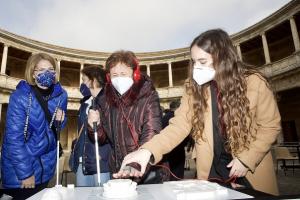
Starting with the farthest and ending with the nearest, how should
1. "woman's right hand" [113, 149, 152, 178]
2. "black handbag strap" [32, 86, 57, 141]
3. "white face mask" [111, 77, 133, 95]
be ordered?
1. "black handbag strap" [32, 86, 57, 141]
2. "white face mask" [111, 77, 133, 95]
3. "woman's right hand" [113, 149, 152, 178]

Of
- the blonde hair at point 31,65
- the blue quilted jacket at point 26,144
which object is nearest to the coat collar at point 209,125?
the blue quilted jacket at point 26,144

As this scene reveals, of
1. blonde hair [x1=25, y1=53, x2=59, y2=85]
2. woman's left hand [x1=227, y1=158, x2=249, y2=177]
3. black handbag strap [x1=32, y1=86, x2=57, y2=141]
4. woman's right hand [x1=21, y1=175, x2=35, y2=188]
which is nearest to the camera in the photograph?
woman's left hand [x1=227, y1=158, x2=249, y2=177]

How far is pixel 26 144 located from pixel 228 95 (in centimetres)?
220

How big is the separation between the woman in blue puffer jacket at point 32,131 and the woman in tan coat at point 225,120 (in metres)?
1.52

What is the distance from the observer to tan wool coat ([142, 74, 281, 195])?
1.88 meters

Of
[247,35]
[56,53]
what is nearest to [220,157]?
[247,35]

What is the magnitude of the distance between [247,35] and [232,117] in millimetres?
23377

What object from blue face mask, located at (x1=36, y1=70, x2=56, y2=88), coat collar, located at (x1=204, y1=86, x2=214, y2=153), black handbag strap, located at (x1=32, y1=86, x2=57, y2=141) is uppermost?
blue face mask, located at (x1=36, y1=70, x2=56, y2=88)

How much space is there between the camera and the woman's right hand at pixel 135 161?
1.49m

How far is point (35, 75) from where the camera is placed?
3.12 metres

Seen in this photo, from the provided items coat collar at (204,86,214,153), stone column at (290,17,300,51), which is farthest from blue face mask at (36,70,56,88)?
stone column at (290,17,300,51)

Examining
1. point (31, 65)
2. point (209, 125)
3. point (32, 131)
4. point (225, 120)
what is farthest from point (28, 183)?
point (225, 120)

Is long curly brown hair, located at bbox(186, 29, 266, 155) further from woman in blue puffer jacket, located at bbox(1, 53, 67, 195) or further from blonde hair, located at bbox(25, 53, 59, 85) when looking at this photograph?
blonde hair, located at bbox(25, 53, 59, 85)

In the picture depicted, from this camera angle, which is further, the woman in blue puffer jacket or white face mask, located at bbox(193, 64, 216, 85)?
the woman in blue puffer jacket
